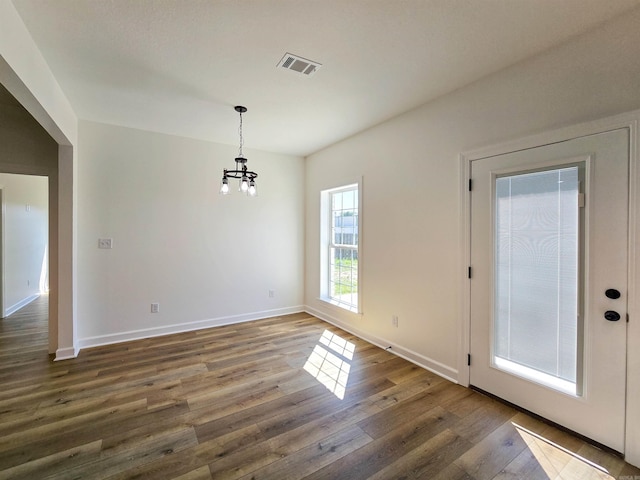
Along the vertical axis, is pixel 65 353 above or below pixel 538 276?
below

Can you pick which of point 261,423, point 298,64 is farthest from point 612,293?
point 298,64

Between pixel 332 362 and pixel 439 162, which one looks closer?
pixel 439 162

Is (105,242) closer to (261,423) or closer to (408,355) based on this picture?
(261,423)

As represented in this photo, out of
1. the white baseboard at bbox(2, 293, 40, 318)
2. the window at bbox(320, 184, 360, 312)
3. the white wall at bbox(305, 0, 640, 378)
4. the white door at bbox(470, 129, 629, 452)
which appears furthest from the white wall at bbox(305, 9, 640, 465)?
the white baseboard at bbox(2, 293, 40, 318)

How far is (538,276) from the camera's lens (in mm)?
2184

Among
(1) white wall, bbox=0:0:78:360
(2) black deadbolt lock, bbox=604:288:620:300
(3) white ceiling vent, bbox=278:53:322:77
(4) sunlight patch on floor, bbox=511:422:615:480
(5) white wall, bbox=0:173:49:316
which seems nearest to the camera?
(4) sunlight patch on floor, bbox=511:422:615:480

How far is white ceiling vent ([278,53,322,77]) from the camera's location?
2232 mm

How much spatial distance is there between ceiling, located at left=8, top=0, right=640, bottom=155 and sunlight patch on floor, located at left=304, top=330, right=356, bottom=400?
9.37 ft

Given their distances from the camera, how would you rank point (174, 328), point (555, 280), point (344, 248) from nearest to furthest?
point (555, 280) → point (174, 328) → point (344, 248)

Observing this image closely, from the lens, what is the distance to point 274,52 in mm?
2174

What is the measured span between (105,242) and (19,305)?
356 cm

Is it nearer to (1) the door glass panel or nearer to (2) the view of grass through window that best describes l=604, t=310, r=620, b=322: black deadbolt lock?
(1) the door glass panel

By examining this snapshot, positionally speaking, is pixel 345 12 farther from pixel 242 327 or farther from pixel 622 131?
pixel 242 327

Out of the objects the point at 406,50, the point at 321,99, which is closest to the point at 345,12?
the point at 406,50
